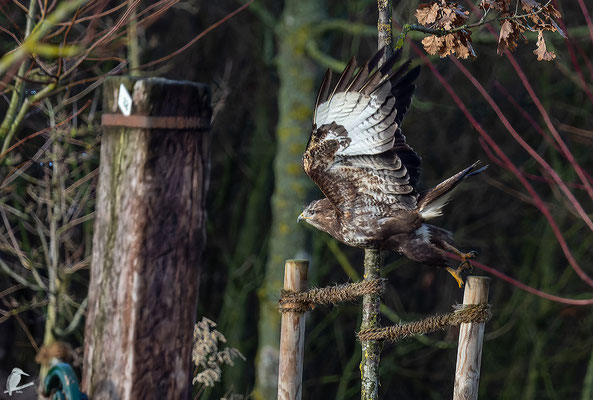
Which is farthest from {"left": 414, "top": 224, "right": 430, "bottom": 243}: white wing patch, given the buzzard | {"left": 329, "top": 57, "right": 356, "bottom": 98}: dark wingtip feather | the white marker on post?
the white marker on post

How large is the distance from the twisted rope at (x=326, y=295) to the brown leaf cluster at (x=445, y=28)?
100cm

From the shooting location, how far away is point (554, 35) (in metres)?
6.52

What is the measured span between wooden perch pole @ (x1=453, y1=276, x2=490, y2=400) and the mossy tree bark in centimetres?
A: 308

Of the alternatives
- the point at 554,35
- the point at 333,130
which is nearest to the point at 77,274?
the point at 554,35

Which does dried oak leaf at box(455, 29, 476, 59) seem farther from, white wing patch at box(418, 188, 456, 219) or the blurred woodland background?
the blurred woodland background

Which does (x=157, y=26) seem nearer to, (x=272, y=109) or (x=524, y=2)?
(x=272, y=109)

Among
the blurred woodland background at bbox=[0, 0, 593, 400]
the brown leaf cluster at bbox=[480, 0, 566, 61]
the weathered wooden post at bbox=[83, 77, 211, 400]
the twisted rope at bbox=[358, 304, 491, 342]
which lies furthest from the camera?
the blurred woodland background at bbox=[0, 0, 593, 400]

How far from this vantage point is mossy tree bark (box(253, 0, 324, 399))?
6.52 metres

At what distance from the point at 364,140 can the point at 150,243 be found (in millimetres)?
1448

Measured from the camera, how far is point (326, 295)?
365 centimetres

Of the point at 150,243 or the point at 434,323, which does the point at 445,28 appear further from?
the point at 150,243

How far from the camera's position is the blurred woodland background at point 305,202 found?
22.6ft

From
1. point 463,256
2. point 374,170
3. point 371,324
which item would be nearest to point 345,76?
point 374,170

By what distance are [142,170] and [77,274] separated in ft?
20.4
